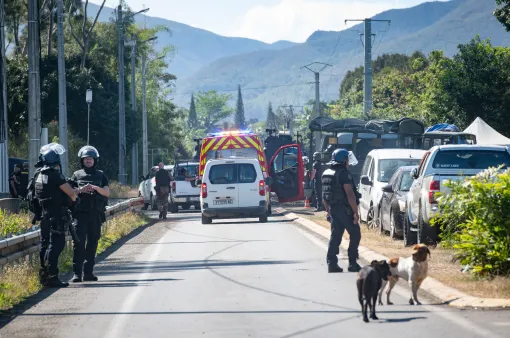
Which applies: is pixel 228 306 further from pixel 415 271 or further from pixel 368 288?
pixel 368 288

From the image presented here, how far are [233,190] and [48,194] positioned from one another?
15.6 metres

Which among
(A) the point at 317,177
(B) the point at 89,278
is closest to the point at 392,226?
(B) the point at 89,278

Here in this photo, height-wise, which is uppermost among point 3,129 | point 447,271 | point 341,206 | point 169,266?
point 3,129

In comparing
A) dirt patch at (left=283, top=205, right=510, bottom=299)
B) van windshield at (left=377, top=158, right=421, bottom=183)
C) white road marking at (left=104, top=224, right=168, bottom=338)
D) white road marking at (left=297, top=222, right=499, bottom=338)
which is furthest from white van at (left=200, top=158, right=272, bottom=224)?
white road marking at (left=297, top=222, right=499, bottom=338)

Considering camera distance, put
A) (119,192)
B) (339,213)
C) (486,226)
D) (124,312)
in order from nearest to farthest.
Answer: (124,312), (486,226), (339,213), (119,192)

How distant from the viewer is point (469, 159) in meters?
18.4

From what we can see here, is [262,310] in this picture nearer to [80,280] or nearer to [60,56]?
[80,280]

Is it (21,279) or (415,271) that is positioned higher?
(415,271)

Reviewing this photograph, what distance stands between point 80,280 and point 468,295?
5796 millimetres

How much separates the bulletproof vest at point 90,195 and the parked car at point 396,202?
6.38 meters

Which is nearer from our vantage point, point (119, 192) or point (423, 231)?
point (423, 231)

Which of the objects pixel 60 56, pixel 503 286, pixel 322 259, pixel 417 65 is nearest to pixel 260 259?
pixel 322 259

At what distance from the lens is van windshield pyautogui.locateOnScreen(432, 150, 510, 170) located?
1834cm

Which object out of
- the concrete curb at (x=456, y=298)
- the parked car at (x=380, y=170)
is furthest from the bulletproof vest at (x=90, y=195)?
the parked car at (x=380, y=170)
